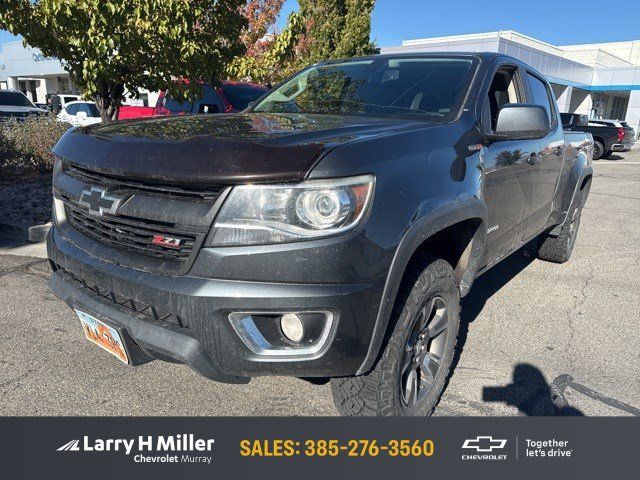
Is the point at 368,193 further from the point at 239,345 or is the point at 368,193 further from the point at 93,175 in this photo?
the point at 93,175

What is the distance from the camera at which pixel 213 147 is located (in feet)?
6.05

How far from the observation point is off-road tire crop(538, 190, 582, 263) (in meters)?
5.00

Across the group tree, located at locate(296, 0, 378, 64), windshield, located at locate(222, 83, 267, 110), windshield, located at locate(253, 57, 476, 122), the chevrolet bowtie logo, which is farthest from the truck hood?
tree, located at locate(296, 0, 378, 64)

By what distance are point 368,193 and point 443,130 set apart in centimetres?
75

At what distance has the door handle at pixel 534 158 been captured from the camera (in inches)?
129

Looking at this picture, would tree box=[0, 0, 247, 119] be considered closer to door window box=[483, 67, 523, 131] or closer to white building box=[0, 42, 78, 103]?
door window box=[483, 67, 523, 131]

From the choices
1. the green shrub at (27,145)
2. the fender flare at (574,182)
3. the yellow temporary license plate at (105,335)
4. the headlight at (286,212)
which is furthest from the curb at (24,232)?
the fender flare at (574,182)

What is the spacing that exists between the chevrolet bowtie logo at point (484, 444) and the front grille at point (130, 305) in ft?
4.66

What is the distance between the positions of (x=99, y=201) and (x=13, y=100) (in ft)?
53.2

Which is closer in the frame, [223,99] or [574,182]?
[574,182]

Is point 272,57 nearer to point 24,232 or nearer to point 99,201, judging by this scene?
point 24,232

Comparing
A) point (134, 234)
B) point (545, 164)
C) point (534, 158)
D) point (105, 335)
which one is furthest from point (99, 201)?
point (545, 164)

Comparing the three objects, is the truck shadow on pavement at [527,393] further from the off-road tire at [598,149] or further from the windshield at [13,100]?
the off-road tire at [598,149]

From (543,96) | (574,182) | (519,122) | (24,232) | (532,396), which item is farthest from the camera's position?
(24,232)
